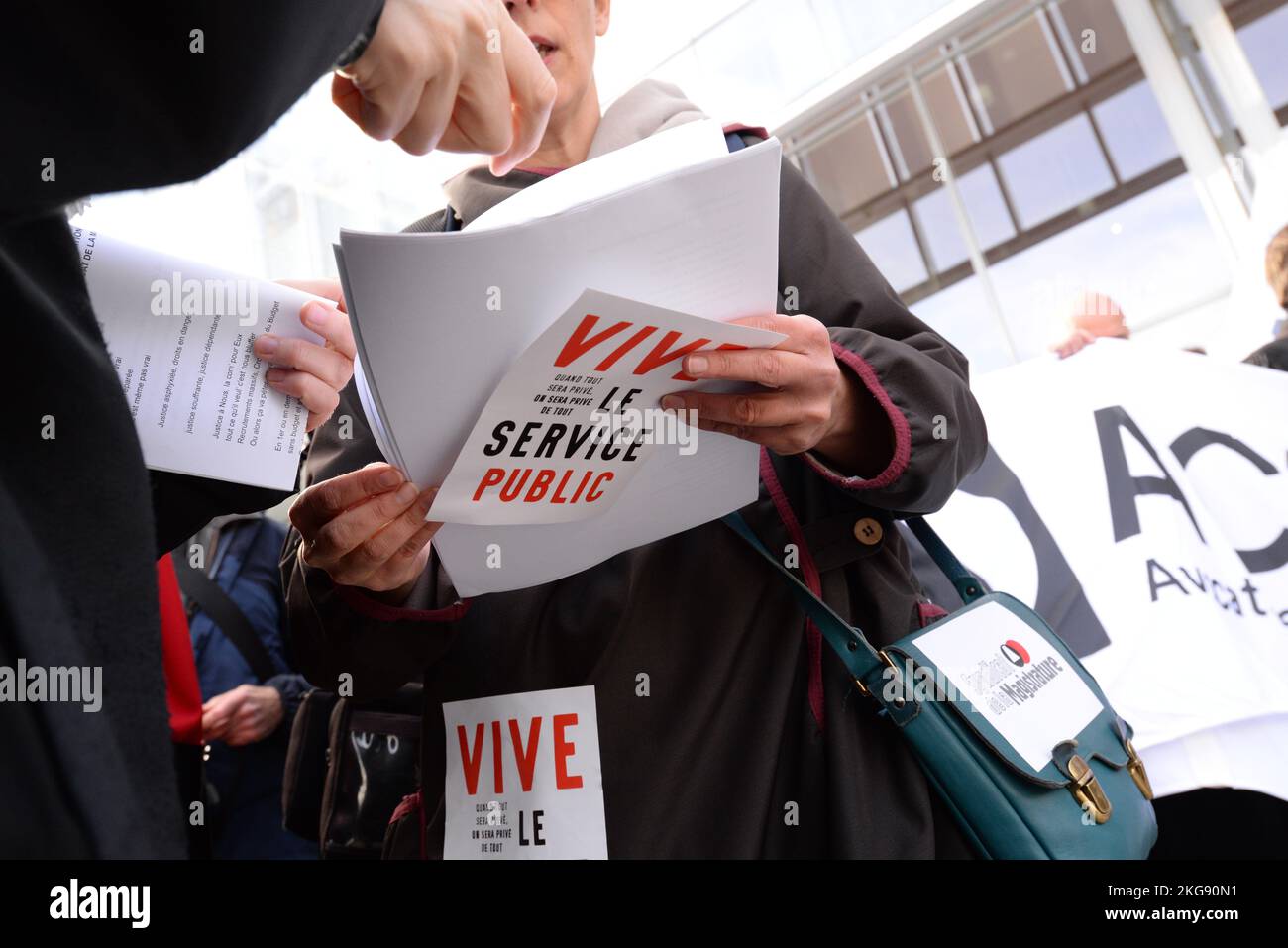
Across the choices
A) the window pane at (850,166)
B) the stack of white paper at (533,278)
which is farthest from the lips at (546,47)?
the window pane at (850,166)

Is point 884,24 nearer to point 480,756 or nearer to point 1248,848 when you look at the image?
point 1248,848

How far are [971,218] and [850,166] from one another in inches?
35.1

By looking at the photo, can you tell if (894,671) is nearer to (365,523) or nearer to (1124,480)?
(365,523)

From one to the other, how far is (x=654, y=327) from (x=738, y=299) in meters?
0.12

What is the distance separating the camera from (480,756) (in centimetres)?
100

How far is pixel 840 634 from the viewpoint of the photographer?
913mm

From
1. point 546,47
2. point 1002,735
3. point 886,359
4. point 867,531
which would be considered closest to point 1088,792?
point 1002,735

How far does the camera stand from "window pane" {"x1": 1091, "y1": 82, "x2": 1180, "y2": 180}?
4695 mm

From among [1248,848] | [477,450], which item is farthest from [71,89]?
[1248,848]

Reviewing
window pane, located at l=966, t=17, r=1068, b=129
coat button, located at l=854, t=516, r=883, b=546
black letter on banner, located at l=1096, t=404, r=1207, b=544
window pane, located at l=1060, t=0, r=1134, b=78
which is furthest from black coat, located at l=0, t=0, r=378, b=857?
window pane, located at l=966, t=17, r=1068, b=129

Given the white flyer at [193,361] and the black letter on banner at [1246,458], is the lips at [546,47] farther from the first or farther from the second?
the black letter on banner at [1246,458]

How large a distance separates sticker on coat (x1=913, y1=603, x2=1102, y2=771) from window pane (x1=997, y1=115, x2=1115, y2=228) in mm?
4720

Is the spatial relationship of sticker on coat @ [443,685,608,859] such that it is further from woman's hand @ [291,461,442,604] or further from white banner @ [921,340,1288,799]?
white banner @ [921,340,1288,799]

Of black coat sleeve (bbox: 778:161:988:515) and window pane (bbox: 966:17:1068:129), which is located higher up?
window pane (bbox: 966:17:1068:129)
